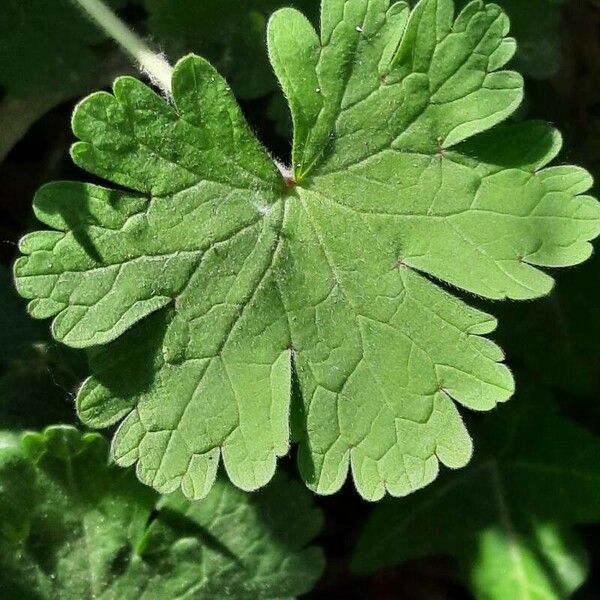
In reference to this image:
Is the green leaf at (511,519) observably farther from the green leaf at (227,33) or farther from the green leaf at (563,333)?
the green leaf at (227,33)

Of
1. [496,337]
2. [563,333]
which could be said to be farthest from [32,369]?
[563,333]

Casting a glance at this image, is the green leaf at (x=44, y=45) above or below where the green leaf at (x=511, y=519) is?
above

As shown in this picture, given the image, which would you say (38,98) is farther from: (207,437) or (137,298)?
(207,437)

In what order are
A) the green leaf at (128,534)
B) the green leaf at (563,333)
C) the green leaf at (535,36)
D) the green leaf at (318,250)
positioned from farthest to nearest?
the green leaf at (563,333), the green leaf at (535,36), the green leaf at (128,534), the green leaf at (318,250)

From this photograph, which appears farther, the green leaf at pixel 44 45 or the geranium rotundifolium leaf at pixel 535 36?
the geranium rotundifolium leaf at pixel 535 36

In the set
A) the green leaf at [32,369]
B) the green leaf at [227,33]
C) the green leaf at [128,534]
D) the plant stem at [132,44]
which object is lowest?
the green leaf at [128,534]

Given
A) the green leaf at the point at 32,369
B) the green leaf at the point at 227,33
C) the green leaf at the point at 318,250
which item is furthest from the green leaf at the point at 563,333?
the green leaf at the point at 32,369

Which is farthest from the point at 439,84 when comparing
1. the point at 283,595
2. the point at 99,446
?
the point at 283,595

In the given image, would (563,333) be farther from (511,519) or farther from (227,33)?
(227,33)
